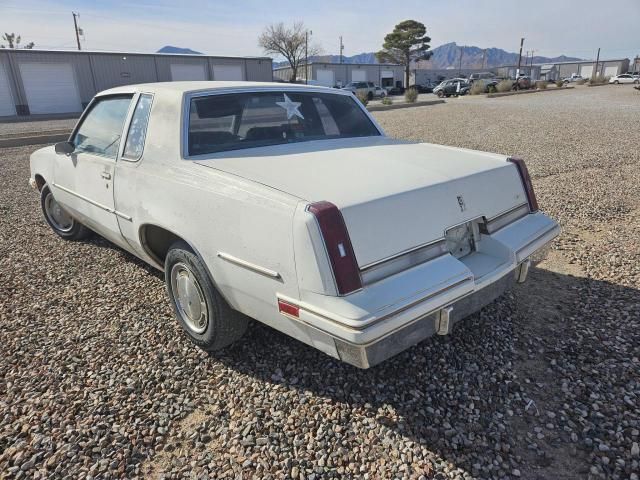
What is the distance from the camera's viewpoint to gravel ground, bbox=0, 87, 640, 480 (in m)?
2.08

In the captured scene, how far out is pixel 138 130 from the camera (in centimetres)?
314

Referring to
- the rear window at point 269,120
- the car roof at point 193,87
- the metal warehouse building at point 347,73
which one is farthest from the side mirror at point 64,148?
the metal warehouse building at point 347,73

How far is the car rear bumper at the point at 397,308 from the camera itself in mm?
1914

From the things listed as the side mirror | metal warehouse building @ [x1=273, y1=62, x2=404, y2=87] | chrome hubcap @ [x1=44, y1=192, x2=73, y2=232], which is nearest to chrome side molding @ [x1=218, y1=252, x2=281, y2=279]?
the side mirror

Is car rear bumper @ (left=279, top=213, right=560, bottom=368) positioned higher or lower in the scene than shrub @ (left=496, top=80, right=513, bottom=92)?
lower

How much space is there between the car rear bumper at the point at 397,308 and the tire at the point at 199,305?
65 cm

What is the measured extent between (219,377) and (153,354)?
1.78ft

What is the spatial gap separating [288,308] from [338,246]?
15.7 inches

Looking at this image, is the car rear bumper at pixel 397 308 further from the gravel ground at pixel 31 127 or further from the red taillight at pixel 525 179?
the gravel ground at pixel 31 127

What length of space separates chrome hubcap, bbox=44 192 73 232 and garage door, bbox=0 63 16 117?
30393 millimetres

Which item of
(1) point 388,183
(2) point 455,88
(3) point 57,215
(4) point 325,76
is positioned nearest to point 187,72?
(2) point 455,88

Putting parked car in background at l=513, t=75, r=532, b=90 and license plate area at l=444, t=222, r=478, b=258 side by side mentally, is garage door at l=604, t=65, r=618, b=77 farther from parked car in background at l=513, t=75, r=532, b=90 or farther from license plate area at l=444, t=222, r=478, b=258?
license plate area at l=444, t=222, r=478, b=258

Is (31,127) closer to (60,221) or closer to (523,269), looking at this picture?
(60,221)

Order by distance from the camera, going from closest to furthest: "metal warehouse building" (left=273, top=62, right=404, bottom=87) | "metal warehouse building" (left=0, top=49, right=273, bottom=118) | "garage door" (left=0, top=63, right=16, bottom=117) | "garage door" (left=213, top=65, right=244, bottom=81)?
"garage door" (left=0, top=63, right=16, bottom=117) < "metal warehouse building" (left=0, top=49, right=273, bottom=118) < "garage door" (left=213, top=65, right=244, bottom=81) < "metal warehouse building" (left=273, top=62, right=404, bottom=87)
